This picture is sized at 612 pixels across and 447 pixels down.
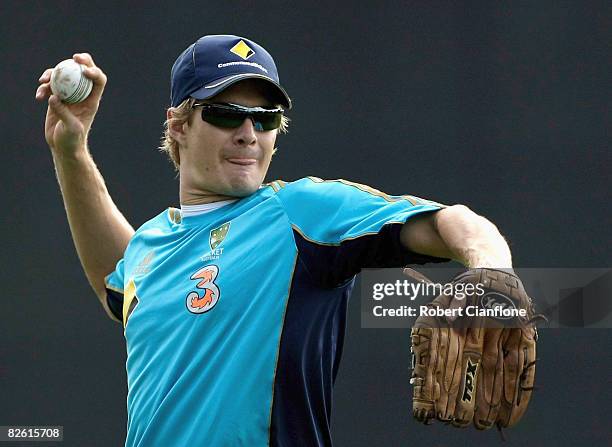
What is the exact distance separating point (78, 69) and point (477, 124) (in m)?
2.01

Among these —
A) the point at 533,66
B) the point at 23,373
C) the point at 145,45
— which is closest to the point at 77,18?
the point at 145,45

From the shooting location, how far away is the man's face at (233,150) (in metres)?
2.46

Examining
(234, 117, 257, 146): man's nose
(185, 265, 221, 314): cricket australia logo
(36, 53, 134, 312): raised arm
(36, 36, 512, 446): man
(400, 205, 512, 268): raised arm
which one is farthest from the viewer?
(36, 53, 134, 312): raised arm

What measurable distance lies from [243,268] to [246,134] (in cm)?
32

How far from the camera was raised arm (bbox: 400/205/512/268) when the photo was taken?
1759 mm

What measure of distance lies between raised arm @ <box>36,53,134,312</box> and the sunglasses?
1.85 ft

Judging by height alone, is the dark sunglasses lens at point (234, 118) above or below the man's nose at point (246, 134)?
above

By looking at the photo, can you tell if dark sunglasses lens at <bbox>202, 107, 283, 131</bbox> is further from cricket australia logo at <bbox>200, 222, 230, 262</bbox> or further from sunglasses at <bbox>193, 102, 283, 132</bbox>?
cricket australia logo at <bbox>200, 222, 230, 262</bbox>

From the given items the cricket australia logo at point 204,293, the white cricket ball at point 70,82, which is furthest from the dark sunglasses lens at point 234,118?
the white cricket ball at point 70,82

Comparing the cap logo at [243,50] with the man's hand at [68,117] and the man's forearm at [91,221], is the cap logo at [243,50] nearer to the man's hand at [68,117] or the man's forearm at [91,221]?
the man's hand at [68,117]

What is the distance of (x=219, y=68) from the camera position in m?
2.52

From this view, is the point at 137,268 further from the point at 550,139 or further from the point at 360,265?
the point at 550,139
